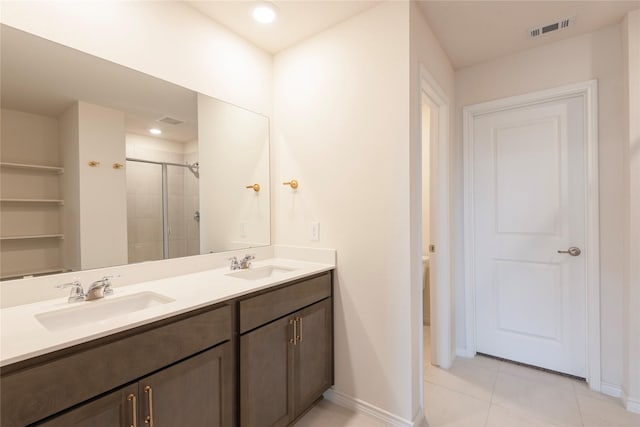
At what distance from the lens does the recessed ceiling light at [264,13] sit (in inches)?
68.0

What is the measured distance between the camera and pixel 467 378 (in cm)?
219

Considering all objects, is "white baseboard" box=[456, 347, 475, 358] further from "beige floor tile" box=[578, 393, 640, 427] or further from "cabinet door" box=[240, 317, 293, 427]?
"cabinet door" box=[240, 317, 293, 427]

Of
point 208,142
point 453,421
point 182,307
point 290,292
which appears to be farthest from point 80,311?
point 453,421

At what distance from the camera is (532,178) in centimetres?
230

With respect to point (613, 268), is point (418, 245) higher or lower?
higher

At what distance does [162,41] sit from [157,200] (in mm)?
885

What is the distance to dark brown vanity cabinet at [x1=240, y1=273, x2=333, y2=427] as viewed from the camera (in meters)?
1.38

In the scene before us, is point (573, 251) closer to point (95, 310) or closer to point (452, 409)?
point (452, 409)

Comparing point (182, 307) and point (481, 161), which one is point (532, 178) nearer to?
point (481, 161)

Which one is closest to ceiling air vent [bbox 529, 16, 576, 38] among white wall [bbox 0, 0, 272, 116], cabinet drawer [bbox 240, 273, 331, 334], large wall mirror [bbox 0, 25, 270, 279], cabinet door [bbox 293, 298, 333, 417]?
white wall [bbox 0, 0, 272, 116]

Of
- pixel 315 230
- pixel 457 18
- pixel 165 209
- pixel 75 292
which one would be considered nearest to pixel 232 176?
pixel 165 209

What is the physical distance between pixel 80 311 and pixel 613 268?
3077 mm

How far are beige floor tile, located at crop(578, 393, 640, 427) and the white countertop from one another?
1.81m

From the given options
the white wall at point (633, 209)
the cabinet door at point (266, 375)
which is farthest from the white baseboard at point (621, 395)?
the cabinet door at point (266, 375)
